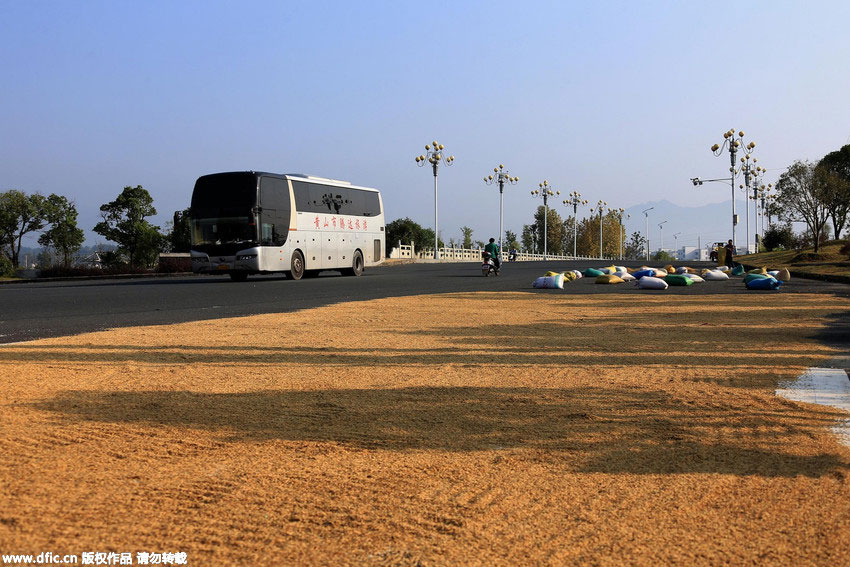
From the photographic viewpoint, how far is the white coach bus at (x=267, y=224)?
2758 centimetres

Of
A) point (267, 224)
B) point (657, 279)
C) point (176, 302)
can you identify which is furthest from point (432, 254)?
point (176, 302)

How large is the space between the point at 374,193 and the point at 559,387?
2959 centimetres

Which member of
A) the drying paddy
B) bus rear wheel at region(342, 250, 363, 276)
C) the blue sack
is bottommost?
the drying paddy

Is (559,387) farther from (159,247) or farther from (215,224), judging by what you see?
(159,247)

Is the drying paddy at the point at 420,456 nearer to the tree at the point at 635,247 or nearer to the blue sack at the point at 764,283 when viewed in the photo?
the blue sack at the point at 764,283

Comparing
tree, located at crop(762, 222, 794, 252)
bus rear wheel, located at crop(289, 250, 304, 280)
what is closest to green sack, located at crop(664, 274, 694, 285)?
bus rear wheel, located at crop(289, 250, 304, 280)

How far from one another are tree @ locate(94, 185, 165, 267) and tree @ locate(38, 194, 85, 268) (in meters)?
1.83

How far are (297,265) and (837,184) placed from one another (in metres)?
39.4

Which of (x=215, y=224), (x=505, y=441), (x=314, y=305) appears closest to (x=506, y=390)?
(x=505, y=441)

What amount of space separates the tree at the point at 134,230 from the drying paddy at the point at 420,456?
1835 inches

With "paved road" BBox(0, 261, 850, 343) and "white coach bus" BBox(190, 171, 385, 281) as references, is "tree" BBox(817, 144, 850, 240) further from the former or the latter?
"white coach bus" BBox(190, 171, 385, 281)

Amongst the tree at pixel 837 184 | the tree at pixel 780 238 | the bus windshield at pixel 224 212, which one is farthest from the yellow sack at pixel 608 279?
the tree at pixel 780 238

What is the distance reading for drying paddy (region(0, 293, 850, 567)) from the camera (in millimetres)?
3320

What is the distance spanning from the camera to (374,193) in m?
36.0
